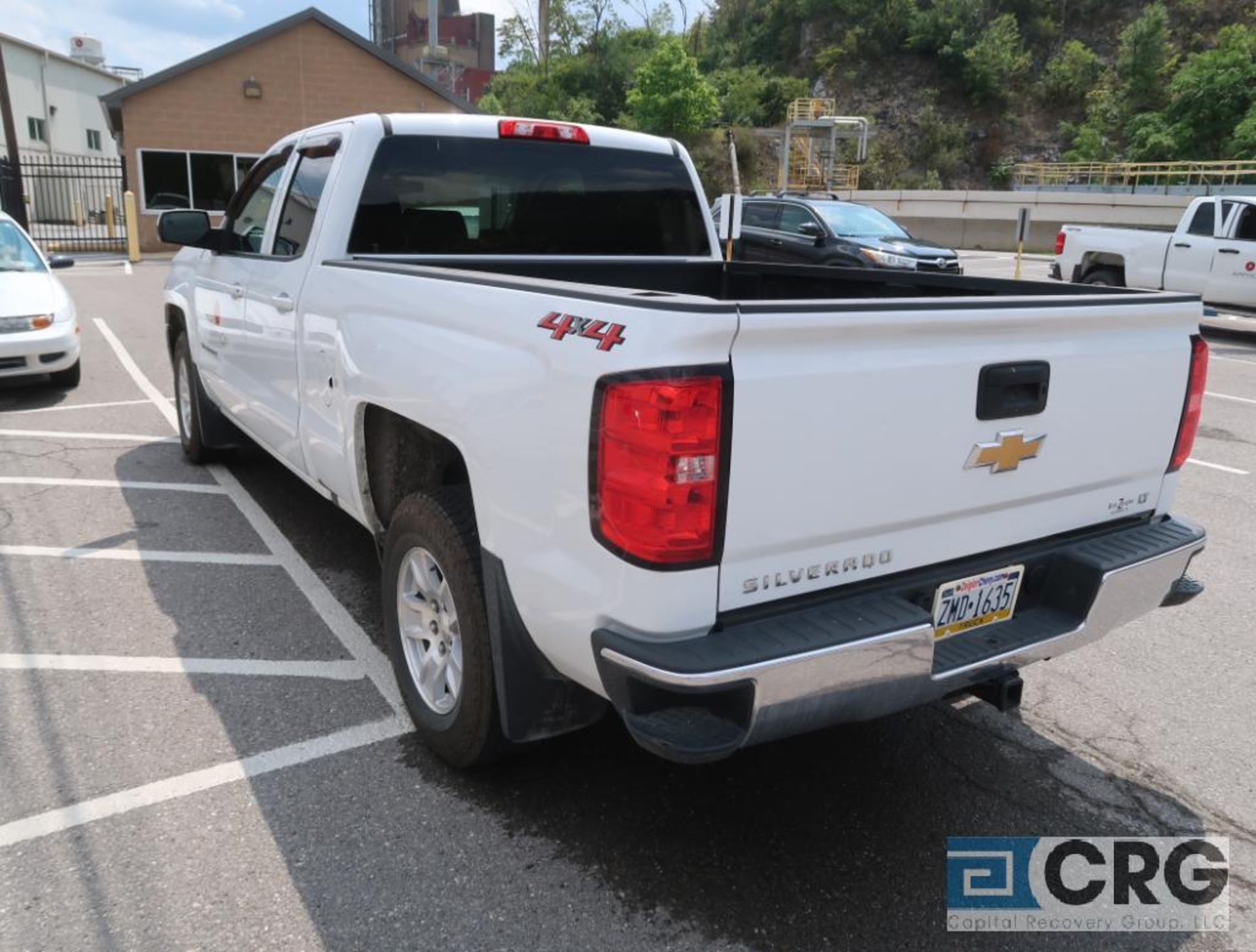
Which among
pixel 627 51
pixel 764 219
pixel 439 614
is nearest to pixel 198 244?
pixel 439 614

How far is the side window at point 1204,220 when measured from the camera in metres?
14.8

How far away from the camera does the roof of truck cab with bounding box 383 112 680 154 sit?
409 centimetres

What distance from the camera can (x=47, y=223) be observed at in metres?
38.8

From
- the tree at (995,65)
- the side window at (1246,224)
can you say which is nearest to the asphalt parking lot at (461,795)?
the side window at (1246,224)

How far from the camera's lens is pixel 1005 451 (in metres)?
2.70

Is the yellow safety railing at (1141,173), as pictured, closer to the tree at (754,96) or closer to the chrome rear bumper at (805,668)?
the tree at (754,96)

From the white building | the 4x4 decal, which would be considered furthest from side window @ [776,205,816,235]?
the white building

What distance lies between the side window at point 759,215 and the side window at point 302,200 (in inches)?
514

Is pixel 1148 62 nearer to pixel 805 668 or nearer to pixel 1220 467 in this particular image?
pixel 1220 467

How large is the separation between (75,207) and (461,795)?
146ft

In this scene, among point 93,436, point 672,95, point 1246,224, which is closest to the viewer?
point 93,436

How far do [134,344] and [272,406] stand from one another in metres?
8.68

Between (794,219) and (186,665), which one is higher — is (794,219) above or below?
above

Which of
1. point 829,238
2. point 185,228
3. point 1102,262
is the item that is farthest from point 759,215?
point 185,228
